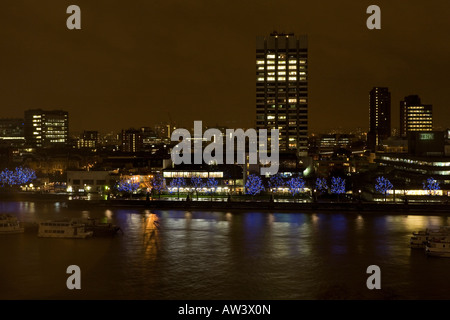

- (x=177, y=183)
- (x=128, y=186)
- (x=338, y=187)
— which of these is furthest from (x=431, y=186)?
(x=128, y=186)

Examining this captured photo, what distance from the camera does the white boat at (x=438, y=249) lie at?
11.9m

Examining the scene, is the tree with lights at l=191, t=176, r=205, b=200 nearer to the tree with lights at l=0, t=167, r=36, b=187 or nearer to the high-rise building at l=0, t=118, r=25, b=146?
the tree with lights at l=0, t=167, r=36, b=187

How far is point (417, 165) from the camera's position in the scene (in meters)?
25.2

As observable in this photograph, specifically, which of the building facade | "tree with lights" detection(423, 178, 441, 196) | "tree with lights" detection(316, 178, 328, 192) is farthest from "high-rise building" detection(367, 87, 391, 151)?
"tree with lights" detection(423, 178, 441, 196)

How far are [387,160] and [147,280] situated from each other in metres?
23.0

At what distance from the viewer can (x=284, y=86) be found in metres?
40.1

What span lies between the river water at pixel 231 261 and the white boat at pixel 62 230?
24cm

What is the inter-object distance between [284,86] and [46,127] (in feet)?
103

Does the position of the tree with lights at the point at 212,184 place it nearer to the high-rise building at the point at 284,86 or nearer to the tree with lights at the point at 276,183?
the tree with lights at the point at 276,183

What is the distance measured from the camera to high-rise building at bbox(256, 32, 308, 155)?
40.0 m

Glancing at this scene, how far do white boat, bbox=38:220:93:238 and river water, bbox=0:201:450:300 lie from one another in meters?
0.24

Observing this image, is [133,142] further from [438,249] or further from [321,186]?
[438,249]

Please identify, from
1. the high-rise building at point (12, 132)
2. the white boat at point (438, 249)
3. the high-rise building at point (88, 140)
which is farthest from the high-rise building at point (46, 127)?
the white boat at point (438, 249)
